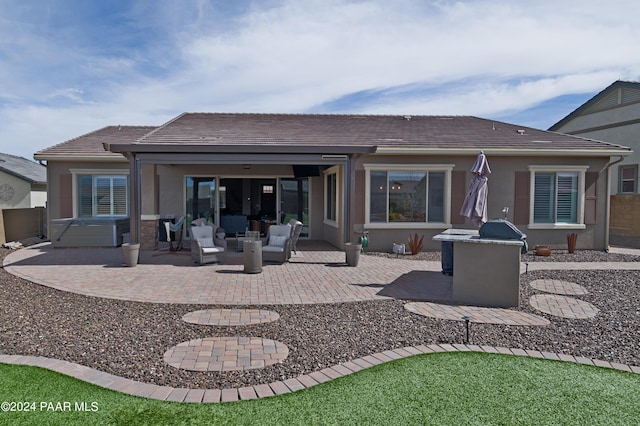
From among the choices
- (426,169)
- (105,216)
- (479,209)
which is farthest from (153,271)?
(426,169)

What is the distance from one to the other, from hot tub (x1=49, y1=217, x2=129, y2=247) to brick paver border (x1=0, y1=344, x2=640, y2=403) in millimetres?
9749

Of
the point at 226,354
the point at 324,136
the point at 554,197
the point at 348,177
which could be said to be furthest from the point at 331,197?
the point at 226,354

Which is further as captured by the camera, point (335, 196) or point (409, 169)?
point (335, 196)

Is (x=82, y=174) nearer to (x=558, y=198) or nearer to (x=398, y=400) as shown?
(x=398, y=400)

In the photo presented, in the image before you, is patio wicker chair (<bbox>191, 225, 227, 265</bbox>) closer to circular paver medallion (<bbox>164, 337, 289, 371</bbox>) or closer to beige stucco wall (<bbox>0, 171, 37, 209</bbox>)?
circular paver medallion (<bbox>164, 337, 289, 371</bbox>)

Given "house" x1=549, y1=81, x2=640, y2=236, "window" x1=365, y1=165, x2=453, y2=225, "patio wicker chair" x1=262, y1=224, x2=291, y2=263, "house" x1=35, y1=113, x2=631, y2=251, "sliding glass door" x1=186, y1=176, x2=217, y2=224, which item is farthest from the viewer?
"house" x1=549, y1=81, x2=640, y2=236

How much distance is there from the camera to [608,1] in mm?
7727

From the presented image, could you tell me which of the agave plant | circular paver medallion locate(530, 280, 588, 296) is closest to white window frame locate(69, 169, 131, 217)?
the agave plant

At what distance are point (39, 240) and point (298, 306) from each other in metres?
13.3

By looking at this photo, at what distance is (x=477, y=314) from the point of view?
6.16m

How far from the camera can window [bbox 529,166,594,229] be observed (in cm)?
1319

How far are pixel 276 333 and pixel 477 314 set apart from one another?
3.09m

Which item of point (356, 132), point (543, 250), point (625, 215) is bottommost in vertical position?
point (543, 250)

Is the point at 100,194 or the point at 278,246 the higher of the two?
the point at 100,194
